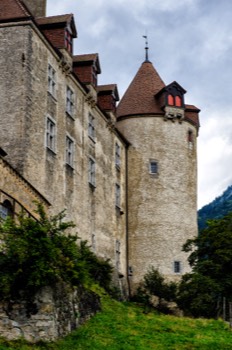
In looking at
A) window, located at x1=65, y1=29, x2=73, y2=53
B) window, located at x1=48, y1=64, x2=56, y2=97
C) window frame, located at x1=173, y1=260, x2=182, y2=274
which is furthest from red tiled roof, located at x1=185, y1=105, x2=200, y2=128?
window, located at x1=48, y1=64, x2=56, y2=97

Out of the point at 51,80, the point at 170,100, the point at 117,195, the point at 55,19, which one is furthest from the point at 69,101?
the point at 170,100

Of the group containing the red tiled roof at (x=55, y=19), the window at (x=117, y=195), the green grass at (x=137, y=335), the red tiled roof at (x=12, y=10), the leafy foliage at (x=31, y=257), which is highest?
the red tiled roof at (x=55, y=19)

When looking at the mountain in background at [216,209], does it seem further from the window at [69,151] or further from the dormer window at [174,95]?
the window at [69,151]

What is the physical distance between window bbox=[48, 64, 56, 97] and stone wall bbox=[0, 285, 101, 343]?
16250 mm

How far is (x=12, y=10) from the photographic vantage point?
3516 centimetres

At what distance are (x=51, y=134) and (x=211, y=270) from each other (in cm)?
1009

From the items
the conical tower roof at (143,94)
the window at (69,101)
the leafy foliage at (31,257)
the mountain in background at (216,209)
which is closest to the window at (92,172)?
the window at (69,101)

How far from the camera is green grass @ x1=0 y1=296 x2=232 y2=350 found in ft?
68.8

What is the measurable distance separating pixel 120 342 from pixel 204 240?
1436 cm

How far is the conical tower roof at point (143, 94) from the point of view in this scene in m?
50.8

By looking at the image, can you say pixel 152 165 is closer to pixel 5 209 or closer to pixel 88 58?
pixel 88 58

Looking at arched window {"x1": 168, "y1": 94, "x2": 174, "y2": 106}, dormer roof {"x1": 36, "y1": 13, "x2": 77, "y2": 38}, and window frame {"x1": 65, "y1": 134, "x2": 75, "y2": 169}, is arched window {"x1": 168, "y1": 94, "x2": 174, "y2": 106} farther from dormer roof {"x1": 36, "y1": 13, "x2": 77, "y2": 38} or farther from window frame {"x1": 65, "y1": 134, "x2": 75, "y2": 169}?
window frame {"x1": 65, "y1": 134, "x2": 75, "y2": 169}

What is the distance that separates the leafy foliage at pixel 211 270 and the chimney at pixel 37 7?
16.0m

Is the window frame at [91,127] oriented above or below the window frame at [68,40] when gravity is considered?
below
